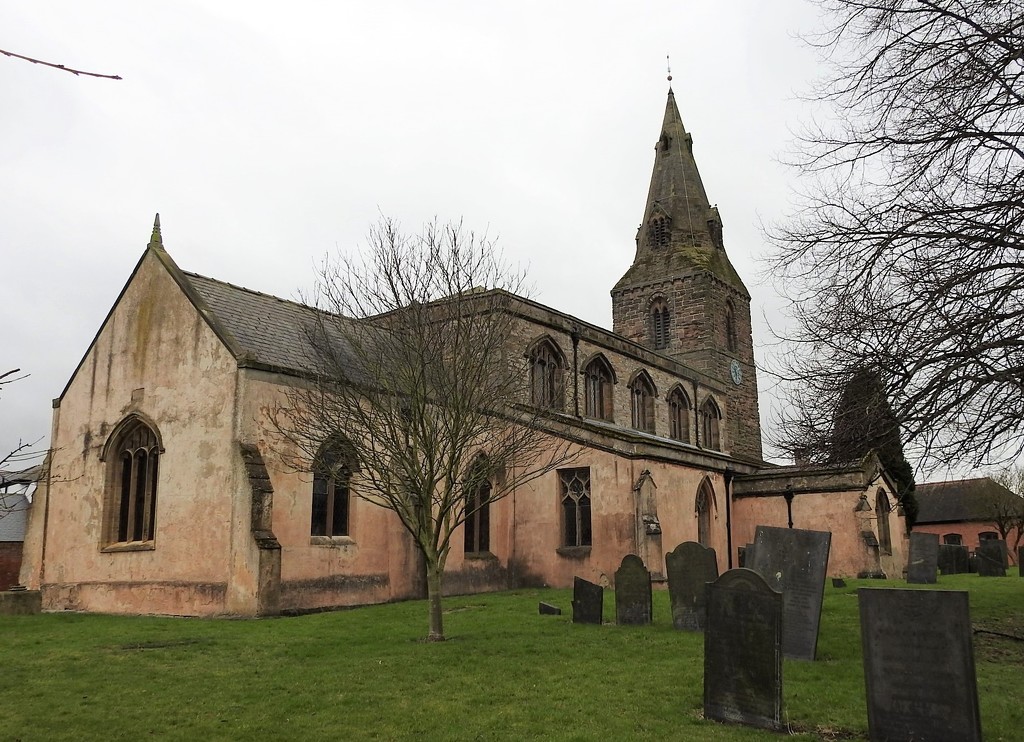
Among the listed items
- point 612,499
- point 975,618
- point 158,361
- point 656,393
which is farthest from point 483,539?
point 656,393

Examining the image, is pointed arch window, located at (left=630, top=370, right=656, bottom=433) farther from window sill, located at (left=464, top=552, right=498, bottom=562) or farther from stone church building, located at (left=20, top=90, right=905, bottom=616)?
window sill, located at (left=464, top=552, right=498, bottom=562)

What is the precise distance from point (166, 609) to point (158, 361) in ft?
18.3

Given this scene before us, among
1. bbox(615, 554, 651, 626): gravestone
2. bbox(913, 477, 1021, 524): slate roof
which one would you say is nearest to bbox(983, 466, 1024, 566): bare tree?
bbox(913, 477, 1021, 524): slate roof

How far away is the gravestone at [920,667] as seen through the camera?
6.86m

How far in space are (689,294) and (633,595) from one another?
32.3 meters

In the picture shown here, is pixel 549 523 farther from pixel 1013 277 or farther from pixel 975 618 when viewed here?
pixel 1013 277

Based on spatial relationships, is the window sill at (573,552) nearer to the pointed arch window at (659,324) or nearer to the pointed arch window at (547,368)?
the pointed arch window at (547,368)

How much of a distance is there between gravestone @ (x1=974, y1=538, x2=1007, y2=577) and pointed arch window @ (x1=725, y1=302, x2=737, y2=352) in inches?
838

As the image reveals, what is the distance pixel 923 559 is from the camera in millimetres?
21766

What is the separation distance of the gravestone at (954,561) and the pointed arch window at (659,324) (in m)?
19.3

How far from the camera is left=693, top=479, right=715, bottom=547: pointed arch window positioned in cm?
2589

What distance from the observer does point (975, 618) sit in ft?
44.3

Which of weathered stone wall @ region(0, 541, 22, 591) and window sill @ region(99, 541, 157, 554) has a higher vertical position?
window sill @ region(99, 541, 157, 554)

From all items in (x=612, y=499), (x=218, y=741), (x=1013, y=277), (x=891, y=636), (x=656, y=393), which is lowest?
(x=218, y=741)
